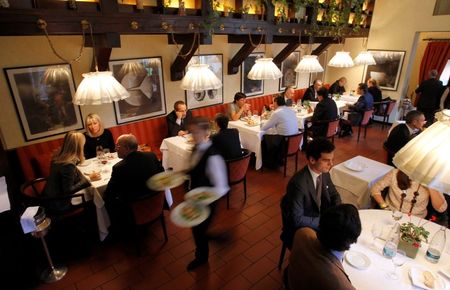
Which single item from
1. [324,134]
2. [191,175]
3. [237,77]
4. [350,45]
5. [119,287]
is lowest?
[119,287]

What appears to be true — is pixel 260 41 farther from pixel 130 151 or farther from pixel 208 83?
pixel 130 151

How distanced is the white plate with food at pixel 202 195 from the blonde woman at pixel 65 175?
1575 mm

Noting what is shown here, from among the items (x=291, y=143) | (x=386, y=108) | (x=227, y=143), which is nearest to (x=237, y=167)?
(x=227, y=143)

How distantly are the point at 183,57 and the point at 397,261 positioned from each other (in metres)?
4.51

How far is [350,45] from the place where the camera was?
896cm

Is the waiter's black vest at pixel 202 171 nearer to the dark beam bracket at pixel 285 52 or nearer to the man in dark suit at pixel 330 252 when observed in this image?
the man in dark suit at pixel 330 252

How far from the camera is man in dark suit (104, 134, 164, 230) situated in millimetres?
2949

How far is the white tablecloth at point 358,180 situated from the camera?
3.27m

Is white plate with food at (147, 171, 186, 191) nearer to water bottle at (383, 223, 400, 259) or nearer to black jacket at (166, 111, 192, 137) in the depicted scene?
water bottle at (383, 223, 400, 259)

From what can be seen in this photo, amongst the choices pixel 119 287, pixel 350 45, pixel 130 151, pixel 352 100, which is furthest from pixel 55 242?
pixel 350 45

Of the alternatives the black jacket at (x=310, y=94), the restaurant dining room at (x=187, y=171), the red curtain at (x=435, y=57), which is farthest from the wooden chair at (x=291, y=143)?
the red curtain at (x=435, y=57)

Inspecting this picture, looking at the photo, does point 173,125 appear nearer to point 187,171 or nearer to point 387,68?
point 187,171

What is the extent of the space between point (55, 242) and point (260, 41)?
492cm

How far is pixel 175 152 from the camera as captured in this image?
4523 millimetres
